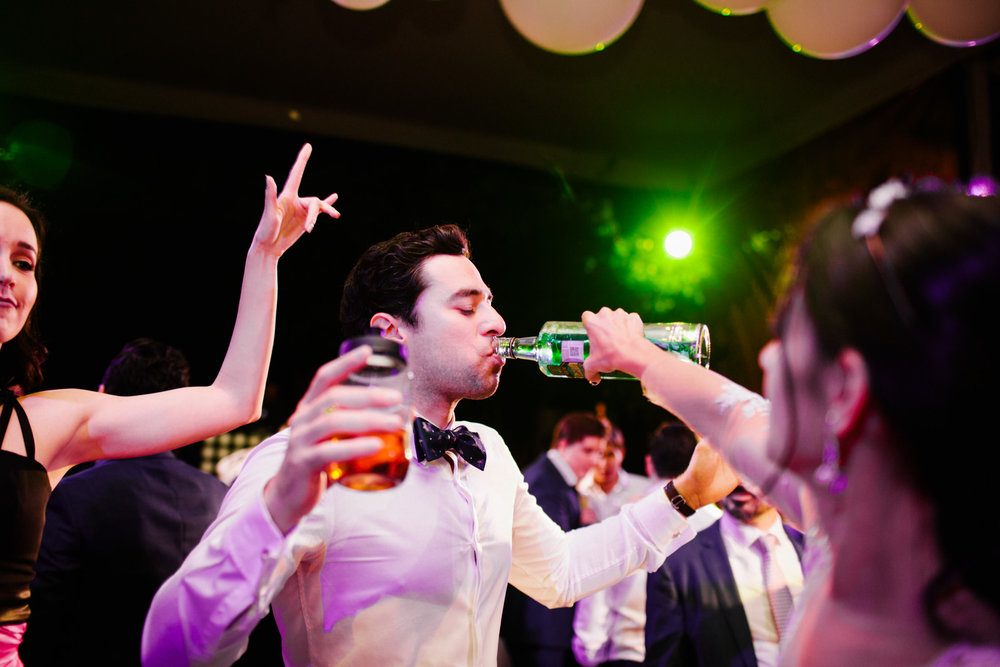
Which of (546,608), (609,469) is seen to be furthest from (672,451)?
(609,469)

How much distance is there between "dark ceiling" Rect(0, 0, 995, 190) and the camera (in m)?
4.02

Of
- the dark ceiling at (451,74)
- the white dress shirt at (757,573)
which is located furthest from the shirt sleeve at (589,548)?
the dark ceiling at (451,74)

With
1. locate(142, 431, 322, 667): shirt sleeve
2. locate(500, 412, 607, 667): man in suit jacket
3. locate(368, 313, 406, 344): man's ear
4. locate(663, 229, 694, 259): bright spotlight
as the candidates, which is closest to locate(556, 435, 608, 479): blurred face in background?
locate(500, 412, 607, 667): man in suit jacket

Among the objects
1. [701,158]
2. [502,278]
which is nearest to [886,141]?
[701,158]

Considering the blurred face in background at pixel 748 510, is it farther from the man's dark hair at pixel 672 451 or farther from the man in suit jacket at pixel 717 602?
the man's dark hair at pixel 672 451

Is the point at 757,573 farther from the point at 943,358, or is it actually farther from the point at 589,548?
the point at 943,358

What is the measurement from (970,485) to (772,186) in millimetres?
4936

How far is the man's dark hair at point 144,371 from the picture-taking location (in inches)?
107

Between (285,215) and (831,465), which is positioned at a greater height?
(285,215)

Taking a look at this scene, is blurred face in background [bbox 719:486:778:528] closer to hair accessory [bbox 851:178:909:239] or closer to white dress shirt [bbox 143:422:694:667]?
white dress shirt [bbox 143:422:694:667]

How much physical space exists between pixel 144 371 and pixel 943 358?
2744 mm

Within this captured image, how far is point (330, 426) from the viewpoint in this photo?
886mm

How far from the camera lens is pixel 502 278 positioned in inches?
228

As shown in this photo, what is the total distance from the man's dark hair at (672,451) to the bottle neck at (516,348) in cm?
169
